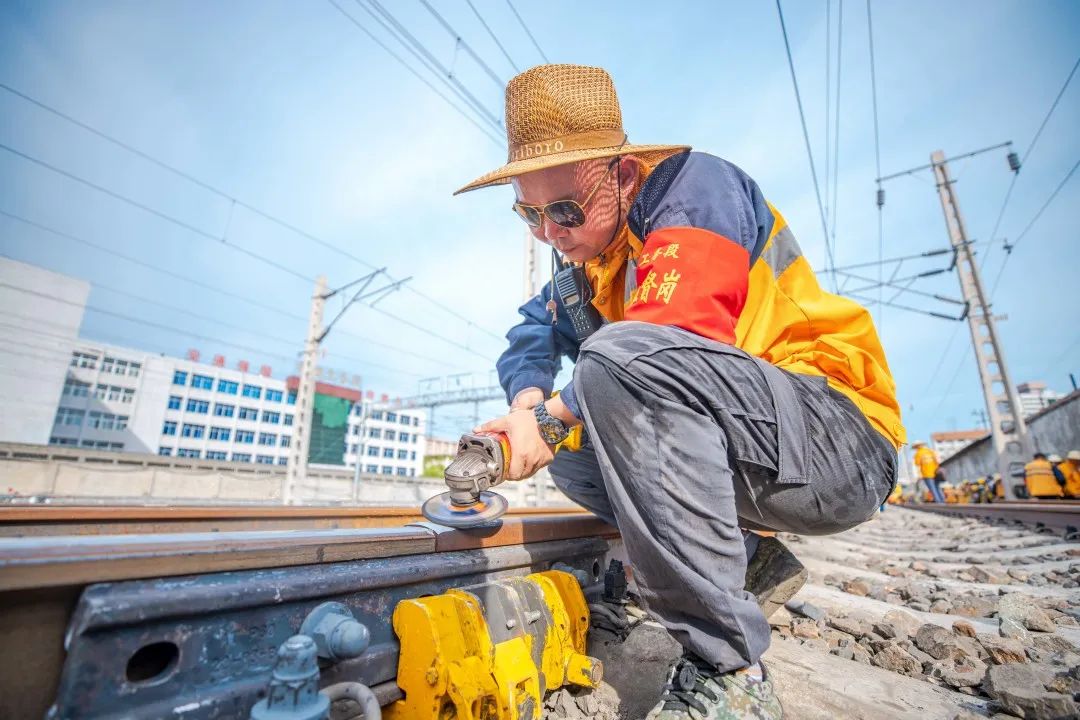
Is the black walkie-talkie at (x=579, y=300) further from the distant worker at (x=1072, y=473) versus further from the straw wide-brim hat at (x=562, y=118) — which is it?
the distant worker at (x=1072, y=473)

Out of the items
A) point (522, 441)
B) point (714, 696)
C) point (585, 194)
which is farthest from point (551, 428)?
point (585, 194)

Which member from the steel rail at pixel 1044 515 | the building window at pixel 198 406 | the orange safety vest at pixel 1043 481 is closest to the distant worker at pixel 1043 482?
the orange safety vest at pixel 1043 481

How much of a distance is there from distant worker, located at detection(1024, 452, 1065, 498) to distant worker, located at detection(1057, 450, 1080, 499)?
21 centimetres

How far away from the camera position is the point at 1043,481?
41.7 feet

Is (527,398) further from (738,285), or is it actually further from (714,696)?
(714,696)

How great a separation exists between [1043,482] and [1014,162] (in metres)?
13.6

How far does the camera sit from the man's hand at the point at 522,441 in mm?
1407

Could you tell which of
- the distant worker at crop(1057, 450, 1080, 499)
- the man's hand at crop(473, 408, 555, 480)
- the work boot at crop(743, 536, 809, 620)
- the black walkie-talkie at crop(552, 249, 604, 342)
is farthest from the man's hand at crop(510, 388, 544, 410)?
the distant worker at crop(1057, 450, 1080, 499)

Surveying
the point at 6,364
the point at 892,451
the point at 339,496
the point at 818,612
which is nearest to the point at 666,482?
the point at 892,451

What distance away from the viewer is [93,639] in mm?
722

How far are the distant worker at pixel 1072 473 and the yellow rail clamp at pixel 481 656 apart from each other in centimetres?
1643

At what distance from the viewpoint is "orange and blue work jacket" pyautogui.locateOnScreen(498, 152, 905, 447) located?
4.28ft

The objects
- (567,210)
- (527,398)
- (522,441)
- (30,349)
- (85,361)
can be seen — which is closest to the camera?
(522,441)

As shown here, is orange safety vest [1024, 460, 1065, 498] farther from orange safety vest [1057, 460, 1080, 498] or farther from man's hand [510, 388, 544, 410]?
man's hand [510, 388, 544, 410]
